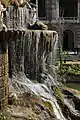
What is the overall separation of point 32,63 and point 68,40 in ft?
117

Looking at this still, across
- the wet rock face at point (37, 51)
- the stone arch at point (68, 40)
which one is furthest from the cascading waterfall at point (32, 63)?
the stone arch at point (68, 40)

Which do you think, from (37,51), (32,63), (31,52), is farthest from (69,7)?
(31,52)

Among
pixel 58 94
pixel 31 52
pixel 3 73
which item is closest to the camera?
pixel 3 73

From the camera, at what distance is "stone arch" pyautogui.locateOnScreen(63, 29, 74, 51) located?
2241 inches

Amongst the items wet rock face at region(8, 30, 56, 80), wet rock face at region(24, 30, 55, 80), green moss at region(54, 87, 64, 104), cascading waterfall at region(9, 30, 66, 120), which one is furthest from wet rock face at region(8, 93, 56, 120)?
wet rock face at region(24, 30, 55, 80)

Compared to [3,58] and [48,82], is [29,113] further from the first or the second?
[48,82]

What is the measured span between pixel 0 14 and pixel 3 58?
1.65m

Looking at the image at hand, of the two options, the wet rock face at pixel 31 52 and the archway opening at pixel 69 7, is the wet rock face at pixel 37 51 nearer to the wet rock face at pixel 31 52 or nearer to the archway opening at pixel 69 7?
the wet rock face at pixel 31 52

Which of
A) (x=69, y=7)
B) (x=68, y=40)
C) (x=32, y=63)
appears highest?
(x=69, y=7)

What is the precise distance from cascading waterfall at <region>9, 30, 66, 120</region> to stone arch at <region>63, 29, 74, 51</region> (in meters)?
33.0

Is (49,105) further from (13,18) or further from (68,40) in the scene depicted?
(68,40)

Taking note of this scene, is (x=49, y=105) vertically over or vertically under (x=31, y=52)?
under

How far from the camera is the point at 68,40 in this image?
5803 centimetres

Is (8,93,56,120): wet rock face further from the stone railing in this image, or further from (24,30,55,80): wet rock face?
(24,30,55,80): wet rock face
